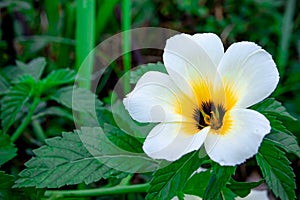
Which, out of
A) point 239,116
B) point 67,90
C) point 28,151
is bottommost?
point 28,151

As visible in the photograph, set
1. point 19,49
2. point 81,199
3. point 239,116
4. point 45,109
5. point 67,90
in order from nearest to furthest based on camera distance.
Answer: point 239,116
point 81,199
point 67,90
point 45,109
point 19,49

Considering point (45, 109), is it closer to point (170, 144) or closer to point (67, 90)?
point (67, 90)

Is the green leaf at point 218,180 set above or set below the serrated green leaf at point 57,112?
above

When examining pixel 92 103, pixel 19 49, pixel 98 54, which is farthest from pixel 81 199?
pixel 19 49

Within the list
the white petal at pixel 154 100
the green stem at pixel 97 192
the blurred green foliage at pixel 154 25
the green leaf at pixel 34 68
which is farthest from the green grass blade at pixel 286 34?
the white petal at pixel 154 100

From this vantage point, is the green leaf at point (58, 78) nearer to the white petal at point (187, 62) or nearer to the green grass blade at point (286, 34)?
the white petal at point (187, 62)

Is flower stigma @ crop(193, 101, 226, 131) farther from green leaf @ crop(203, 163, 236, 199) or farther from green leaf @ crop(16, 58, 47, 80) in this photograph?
green leaf @ crop(16, 58, 47, 80)
